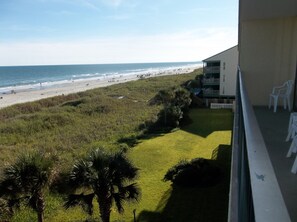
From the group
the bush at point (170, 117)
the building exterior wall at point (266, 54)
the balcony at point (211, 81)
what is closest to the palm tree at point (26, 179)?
the building exterior wall at point (266, 54)

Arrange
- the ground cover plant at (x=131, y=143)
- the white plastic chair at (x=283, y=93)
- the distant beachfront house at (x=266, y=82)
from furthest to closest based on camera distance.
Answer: the ground cover plant at (x=131, y=143) → the white plastic chair at (x=283, y=93) → the distant beachfront house at (x=266, y=82)

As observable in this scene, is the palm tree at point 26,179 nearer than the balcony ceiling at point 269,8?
No

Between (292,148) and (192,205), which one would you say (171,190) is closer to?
(192,205)

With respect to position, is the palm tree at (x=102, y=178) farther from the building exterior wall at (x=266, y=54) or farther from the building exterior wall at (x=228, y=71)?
the building exterior wall at (x=228, y=71)

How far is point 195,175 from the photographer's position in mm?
14375

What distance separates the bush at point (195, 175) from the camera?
14211mm

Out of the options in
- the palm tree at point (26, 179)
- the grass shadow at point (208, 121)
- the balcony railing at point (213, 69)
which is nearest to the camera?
the palm tree at point (26, 179)

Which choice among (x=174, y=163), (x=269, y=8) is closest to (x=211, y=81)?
(x=174, y=163)

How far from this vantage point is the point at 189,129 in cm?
2564

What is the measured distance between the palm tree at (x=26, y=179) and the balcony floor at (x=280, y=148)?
6348mm

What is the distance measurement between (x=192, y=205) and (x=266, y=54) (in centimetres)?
695

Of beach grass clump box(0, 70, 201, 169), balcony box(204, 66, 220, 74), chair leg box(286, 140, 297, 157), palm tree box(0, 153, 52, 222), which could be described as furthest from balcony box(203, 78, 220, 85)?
chair leg box(286, 140, 297, 157)

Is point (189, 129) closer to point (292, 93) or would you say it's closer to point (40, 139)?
point (40, 139)

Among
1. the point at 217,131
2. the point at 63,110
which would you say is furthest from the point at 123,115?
the point at 217,131
